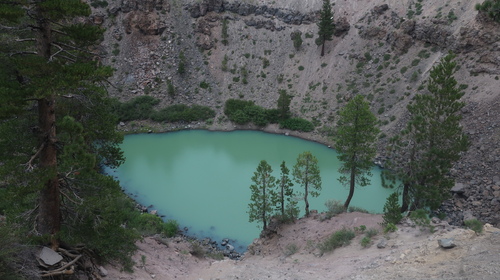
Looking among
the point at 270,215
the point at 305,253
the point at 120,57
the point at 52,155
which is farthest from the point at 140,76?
the point at 52,155

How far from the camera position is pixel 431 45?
41969mm

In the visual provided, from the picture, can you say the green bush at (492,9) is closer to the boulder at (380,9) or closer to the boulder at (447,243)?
the boulder at (380,9)

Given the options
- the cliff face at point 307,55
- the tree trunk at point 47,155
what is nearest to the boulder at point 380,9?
the cliff face at point 307,55

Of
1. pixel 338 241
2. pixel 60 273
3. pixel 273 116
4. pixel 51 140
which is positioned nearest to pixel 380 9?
pixel 273 116

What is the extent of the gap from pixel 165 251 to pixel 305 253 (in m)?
6.96

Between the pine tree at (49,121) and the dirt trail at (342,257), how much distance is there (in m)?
2.96

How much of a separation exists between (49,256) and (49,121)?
336cm

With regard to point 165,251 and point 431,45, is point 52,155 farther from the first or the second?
point 431,45

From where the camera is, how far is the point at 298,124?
45.8 metres

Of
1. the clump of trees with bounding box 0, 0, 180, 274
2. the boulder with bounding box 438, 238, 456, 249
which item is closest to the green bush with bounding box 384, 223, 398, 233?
the boulder with bounding box 438, 238, 456, 249

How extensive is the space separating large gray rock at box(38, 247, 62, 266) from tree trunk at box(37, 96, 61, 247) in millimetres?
272

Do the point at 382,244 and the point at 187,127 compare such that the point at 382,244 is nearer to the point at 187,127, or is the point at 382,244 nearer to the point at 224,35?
the point at 187,127

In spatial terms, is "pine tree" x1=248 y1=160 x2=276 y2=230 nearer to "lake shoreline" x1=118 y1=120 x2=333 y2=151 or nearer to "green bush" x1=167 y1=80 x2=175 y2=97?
"lake shoreline" x1=118 y1=120 x2=333 y2=151

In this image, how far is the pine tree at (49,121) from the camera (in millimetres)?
7566
